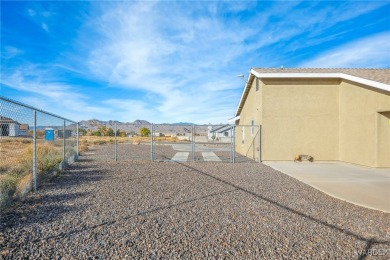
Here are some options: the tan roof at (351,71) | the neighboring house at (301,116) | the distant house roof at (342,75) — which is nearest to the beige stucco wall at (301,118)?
the neighboring house at (301,116)

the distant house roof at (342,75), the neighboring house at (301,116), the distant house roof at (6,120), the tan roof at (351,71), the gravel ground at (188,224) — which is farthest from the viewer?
the neighboring house at (301,116)

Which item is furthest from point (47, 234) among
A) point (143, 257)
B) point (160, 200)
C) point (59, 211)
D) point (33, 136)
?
point (33, 136)

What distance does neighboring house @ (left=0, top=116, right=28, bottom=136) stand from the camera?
4727 mm

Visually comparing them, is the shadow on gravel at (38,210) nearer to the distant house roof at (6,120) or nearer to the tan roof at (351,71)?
the distant house roof at (6,120)

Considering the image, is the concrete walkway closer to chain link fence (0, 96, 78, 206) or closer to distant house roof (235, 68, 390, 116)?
distant house roof (235, 68, 390, 116)

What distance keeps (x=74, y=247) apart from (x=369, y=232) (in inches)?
182

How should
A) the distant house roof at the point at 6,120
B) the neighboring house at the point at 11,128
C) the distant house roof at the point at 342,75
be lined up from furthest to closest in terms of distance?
the distant house roof at the point at 342,75, the neighboring house at the point at 11,128, the distant house roof at the point at 6,120

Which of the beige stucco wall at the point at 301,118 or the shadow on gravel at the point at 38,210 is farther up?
the beige stucco wall at the point at 301,118

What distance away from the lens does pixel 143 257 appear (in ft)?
10.8

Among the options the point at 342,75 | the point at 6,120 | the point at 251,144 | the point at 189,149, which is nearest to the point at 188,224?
the point at 6,120

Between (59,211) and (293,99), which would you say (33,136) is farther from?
(293,99)

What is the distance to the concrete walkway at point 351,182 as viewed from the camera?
6242 millimetres

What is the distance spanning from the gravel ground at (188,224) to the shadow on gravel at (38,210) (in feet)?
0.05

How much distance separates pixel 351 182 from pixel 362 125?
4.50 m
